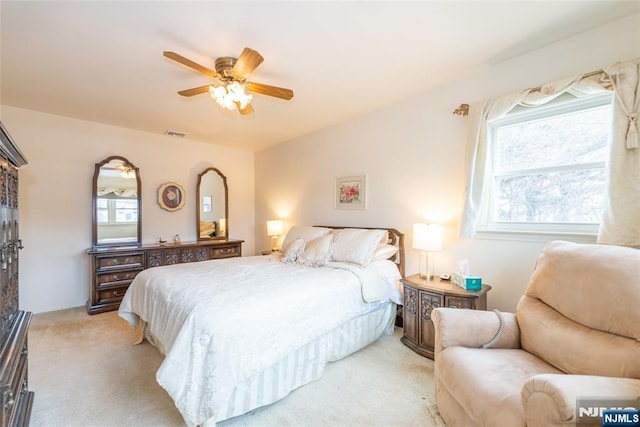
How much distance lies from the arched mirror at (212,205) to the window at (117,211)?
94 centimetres

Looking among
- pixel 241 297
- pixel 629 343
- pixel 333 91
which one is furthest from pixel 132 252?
pixel 629 343

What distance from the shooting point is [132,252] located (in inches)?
146

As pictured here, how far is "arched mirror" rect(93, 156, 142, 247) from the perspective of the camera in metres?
3.82

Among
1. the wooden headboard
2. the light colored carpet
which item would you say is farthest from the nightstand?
the wooden headboard

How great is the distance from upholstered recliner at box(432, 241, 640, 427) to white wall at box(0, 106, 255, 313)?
442cm

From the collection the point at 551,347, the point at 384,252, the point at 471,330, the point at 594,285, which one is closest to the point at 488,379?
the point at 471,330

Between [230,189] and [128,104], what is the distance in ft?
7.43

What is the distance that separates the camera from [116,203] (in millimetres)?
3951

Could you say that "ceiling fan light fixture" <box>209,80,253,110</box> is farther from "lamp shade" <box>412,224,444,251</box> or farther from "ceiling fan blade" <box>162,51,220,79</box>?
"lamp shade" <box>412,224,444,251</box>

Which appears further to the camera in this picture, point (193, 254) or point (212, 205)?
point (212, 205)

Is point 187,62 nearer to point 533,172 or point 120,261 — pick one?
point 533,172

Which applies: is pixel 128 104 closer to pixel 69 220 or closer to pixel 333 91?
pixel 69 220

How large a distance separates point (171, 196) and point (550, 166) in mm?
4841

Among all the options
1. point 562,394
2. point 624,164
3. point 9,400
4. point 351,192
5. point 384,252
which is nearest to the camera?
point 562,394
